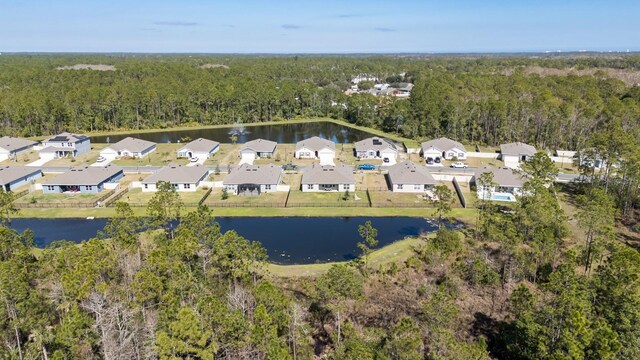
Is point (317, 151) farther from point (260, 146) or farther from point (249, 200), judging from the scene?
point (249, 200)

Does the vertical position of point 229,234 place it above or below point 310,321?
above

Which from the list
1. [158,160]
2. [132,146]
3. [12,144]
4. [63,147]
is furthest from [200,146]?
[12,144]

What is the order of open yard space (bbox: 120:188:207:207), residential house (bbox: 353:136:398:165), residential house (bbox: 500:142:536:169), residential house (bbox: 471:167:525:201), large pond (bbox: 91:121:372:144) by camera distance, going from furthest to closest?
large pond (bbox: 91:121:372:144), residential house (bbox: 353:136:398:165), residential house (bbox: 500:142:536:169), residential house (bbox: 471:167:525:201), open yard space (bbox: 120:188:207:207)

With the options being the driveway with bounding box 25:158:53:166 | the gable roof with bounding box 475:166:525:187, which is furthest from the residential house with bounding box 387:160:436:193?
the driveway with bounding box 25:158:53:166

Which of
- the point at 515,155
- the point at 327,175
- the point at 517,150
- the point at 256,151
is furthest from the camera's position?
the point at 256,151

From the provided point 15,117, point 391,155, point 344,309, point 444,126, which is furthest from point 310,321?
point 15,117

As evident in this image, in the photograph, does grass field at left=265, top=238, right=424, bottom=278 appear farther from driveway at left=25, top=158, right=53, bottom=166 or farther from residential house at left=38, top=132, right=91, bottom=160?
residential house at left=38, top=132, right=91, bottom=160

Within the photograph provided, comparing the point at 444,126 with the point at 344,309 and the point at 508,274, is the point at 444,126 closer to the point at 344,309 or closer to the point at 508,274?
the point at 508,274
